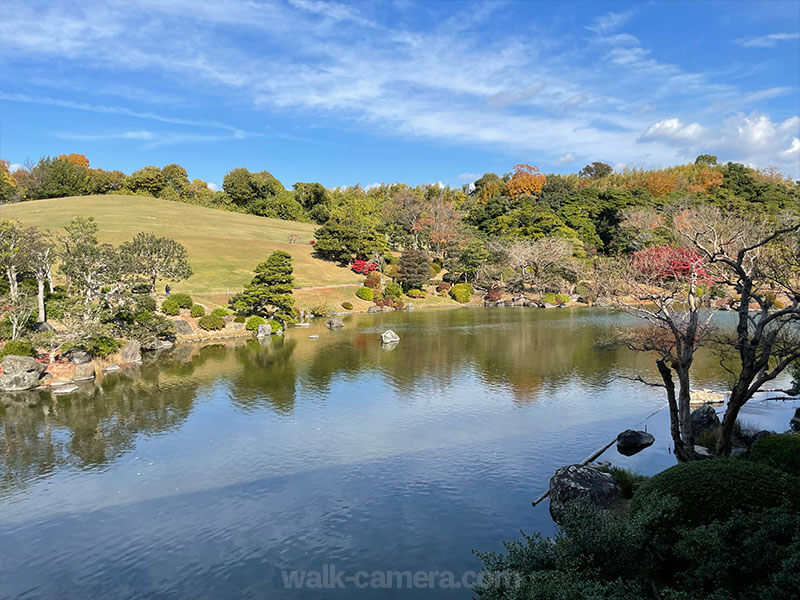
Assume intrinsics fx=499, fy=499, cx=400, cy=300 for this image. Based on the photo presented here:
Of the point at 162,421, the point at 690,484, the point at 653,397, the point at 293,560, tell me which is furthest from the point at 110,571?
the point at 653,397

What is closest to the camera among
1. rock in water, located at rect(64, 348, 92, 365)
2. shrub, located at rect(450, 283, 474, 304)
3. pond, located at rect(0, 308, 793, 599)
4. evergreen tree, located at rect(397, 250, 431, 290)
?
pond, located at rect(0, 308, 793, 599)

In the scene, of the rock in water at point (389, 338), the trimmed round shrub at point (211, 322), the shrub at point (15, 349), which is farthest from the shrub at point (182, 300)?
the rock in water at point (389, 338)

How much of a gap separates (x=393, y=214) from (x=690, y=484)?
295ft

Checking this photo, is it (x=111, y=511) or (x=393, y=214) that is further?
(x=393, y=214)

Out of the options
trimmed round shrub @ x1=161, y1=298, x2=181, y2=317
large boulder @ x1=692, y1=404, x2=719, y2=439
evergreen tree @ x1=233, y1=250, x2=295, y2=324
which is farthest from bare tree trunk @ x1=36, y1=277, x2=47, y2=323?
large boulder @ x1=692, y1=404, x2=719, y2=439

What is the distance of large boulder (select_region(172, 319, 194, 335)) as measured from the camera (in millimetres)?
42469

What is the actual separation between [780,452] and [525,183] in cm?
9129

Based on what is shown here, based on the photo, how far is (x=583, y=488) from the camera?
12977 mm

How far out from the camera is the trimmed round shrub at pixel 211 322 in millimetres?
44219

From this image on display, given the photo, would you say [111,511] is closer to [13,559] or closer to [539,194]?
[13,559]

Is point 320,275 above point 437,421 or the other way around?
above

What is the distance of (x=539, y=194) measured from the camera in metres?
97.2

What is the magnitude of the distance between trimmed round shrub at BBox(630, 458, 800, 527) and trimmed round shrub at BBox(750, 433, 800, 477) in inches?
137

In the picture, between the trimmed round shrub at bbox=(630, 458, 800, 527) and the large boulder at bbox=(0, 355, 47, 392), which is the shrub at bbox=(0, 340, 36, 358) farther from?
the trimmed round shrub at bbox=(630, 458, 800, 527)
